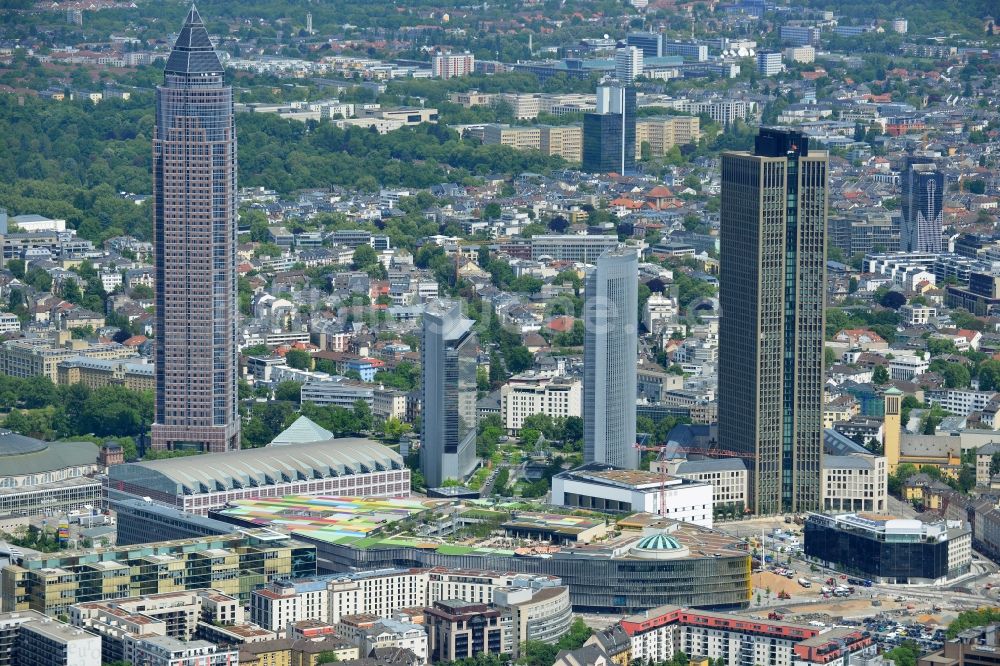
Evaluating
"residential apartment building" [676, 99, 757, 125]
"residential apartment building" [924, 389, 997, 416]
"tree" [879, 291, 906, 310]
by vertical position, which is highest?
"residential apartment building" [676, 99, 757, 125]

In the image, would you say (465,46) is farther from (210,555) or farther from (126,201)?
(210,555)

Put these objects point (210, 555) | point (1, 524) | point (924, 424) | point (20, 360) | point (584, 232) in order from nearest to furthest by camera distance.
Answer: point (210, 555) → point (1, 524) → point (924, 424) → point (20, 360) → point (584, 232)

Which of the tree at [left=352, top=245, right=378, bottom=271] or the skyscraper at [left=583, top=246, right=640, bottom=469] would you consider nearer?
the skyscraper at [left=583, top=246, right=640, bottom=469]

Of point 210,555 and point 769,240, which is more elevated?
point 769,240

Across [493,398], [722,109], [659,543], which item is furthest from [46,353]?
[722,109]

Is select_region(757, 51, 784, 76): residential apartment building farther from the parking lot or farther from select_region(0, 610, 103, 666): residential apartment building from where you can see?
select_region(0, 610, 103, 666): residential apartment building

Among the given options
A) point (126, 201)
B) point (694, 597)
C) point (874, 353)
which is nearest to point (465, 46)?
point (126, 201)

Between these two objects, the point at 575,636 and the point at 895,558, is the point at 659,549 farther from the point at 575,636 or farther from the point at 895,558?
the point at 895,558

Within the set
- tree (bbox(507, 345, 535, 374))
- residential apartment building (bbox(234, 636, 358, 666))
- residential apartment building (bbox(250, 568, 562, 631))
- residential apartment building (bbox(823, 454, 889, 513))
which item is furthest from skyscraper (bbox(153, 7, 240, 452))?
residential apartment building (bbox(234, 636, 358, 666))
